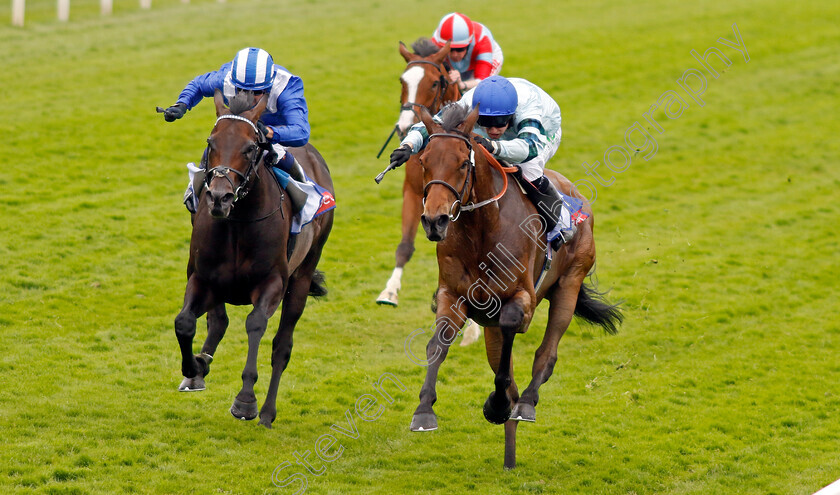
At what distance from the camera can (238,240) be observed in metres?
6.51

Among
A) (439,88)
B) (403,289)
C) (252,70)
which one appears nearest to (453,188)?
(252,70)

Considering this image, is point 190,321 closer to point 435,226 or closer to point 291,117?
point 291,117

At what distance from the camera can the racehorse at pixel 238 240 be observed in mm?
5992

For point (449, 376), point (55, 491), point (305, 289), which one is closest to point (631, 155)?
point (449, 376)

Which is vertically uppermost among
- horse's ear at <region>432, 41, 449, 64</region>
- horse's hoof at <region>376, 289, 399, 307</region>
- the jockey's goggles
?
horse's ear at <region>432, 41, 449, 64</region>

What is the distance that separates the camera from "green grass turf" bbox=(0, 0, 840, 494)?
7.04 meters

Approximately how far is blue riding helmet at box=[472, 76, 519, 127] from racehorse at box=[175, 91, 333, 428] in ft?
4.74

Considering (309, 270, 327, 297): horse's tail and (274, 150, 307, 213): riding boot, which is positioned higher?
(274, 150, 307, 213): riding boot

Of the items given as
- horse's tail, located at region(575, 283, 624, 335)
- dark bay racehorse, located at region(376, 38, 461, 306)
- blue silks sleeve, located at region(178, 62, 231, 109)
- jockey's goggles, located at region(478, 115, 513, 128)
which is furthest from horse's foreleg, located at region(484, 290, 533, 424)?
dark bay racehorse, located at region(376, 38, 461, 306)

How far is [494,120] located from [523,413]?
6.38ft

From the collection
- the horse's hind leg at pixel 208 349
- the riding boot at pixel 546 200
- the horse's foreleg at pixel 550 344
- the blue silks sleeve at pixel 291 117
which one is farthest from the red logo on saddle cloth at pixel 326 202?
A: the horse's foreleg at pixel 550 344

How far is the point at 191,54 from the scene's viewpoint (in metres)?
20.2

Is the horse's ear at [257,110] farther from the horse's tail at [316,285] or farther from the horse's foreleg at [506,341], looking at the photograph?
the horse's tail at [316,285]

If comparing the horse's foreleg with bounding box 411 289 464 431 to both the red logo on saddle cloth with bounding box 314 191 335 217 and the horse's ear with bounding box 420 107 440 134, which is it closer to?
the horse's ear with bounding box 420 107 440 134
